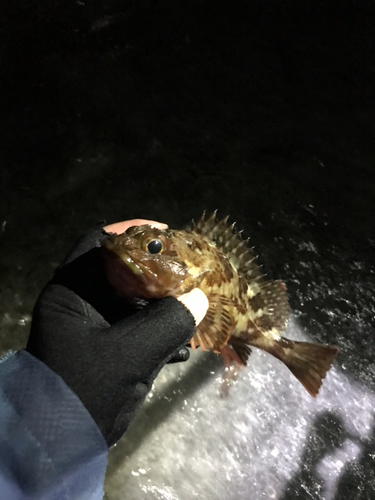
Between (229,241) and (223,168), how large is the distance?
1004 mm

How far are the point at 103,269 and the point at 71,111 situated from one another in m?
1.56

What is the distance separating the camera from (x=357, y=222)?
7.33ft

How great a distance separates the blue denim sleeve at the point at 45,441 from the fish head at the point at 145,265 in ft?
1.10

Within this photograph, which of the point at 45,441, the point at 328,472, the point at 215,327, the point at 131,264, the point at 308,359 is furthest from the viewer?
the point at 328,472

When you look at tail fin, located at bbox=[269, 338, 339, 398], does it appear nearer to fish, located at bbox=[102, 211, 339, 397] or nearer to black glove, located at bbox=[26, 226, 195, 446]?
fish, located at bbox=[102, 211, 339, 397]

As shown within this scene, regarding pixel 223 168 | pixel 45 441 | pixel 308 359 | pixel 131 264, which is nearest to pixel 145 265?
pixel 131 264

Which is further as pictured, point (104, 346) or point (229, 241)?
point (229, 241)

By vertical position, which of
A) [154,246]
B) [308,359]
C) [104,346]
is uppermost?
[154,246]

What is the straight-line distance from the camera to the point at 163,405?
6.13 ft

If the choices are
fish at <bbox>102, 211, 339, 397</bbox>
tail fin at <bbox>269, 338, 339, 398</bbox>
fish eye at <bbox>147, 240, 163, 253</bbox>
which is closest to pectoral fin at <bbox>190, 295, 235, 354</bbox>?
fish at <bbox>102, 211, 339, 397</bbox>

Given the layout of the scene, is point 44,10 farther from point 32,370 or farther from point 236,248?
point 32,370

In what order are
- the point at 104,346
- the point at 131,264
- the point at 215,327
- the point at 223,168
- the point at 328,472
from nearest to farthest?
the point at 104,346 → the point at 131,264 → the point at 215,327 → the point at 328,472 → the point at 223,168

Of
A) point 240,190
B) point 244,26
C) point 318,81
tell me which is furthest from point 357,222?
point 244,26

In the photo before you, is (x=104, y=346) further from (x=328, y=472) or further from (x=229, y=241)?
(x=328, y=472)
